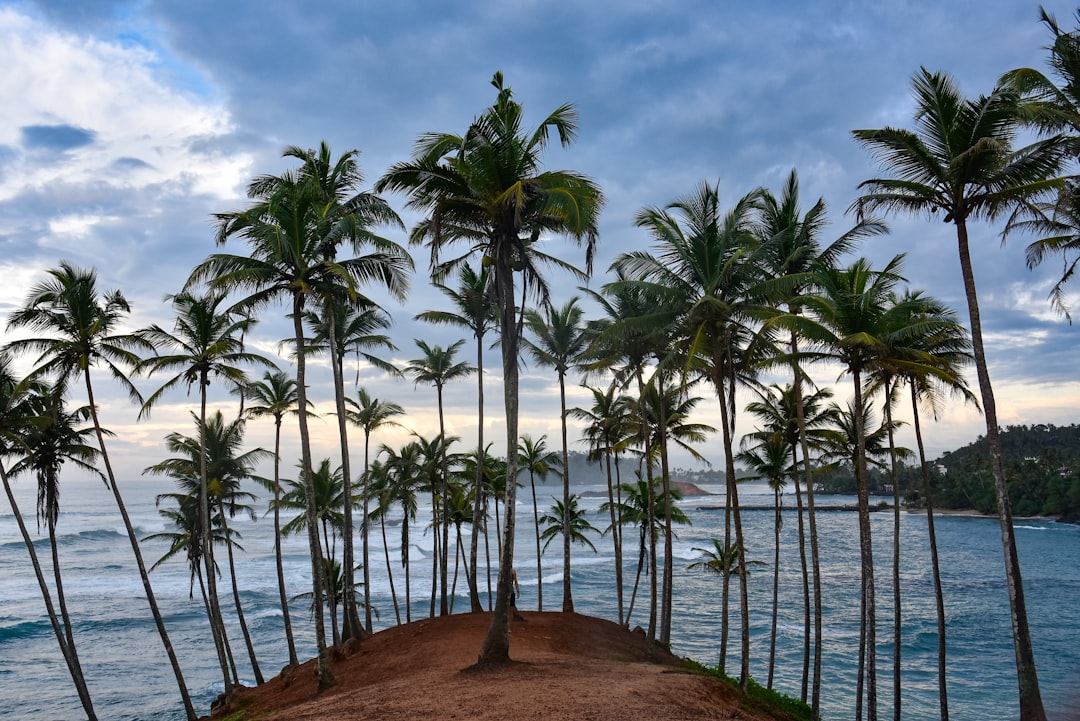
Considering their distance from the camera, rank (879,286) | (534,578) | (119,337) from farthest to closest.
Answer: (534,578)
(119,337)
(879,286)

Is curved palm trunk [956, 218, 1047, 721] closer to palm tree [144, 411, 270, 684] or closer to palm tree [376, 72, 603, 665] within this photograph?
palm tree [376, 72, 603, 665]

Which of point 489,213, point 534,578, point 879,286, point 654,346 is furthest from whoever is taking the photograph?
point 534,578

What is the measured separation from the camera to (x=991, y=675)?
27.8 m

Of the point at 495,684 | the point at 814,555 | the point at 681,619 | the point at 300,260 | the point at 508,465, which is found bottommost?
the point at 681,619

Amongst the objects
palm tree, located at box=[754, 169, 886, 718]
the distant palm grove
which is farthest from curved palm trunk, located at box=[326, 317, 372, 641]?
palm tree, located at box=[754, 169, 886, 718]

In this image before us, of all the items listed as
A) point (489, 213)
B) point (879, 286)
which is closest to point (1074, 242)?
point (879, 286)

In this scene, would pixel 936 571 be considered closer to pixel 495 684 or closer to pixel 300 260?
pixel 495 684

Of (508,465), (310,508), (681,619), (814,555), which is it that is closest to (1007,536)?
(814,555)

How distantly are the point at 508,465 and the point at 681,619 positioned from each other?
31999mm

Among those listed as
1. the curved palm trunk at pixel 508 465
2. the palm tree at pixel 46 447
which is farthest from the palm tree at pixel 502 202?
the palm tree at pixel 46 447

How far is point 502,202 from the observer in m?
13.7

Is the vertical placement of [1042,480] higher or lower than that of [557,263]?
lower

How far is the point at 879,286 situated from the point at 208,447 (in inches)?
967

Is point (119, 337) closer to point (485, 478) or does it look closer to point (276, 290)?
point (276, 290)
